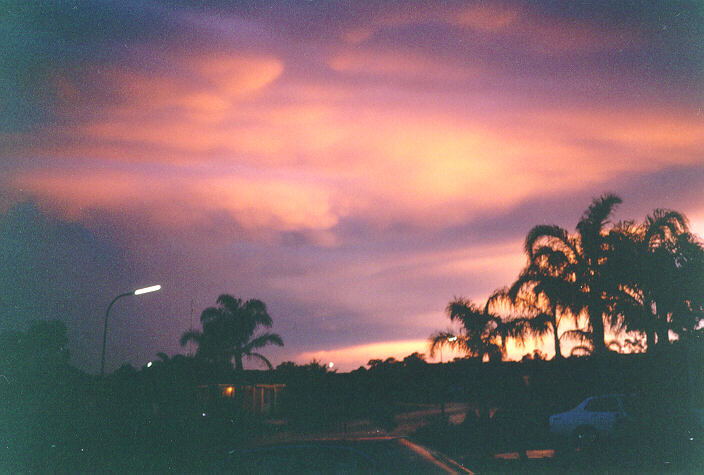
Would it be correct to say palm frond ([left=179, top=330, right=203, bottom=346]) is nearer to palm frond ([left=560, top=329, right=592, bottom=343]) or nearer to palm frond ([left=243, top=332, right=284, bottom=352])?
palm frond ([left=243, top=332, right=284, bottom=352])

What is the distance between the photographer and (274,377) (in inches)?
1352

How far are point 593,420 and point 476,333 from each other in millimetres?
9210

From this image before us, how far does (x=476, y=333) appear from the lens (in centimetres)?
2798

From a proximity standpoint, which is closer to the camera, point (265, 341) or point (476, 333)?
point (476, 333)

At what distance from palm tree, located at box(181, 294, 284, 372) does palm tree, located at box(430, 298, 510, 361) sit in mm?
21272

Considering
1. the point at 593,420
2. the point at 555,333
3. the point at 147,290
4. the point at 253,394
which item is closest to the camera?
the point at 593,420

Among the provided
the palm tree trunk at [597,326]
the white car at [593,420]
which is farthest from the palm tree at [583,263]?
the white car at [593,420]

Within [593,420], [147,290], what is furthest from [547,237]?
[147,290]

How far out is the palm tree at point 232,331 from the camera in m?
47.0

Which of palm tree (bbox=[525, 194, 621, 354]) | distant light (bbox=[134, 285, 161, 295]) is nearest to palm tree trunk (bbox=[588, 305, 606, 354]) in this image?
palm tree (bbox=[525, 194, 621, 354])

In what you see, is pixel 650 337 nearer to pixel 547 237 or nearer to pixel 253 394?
pixel 547 237

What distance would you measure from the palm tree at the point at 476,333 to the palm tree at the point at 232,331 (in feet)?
69.8

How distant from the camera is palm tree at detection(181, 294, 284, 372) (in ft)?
154

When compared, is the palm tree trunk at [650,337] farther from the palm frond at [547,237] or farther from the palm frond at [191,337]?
the palm frond at [191,337]
